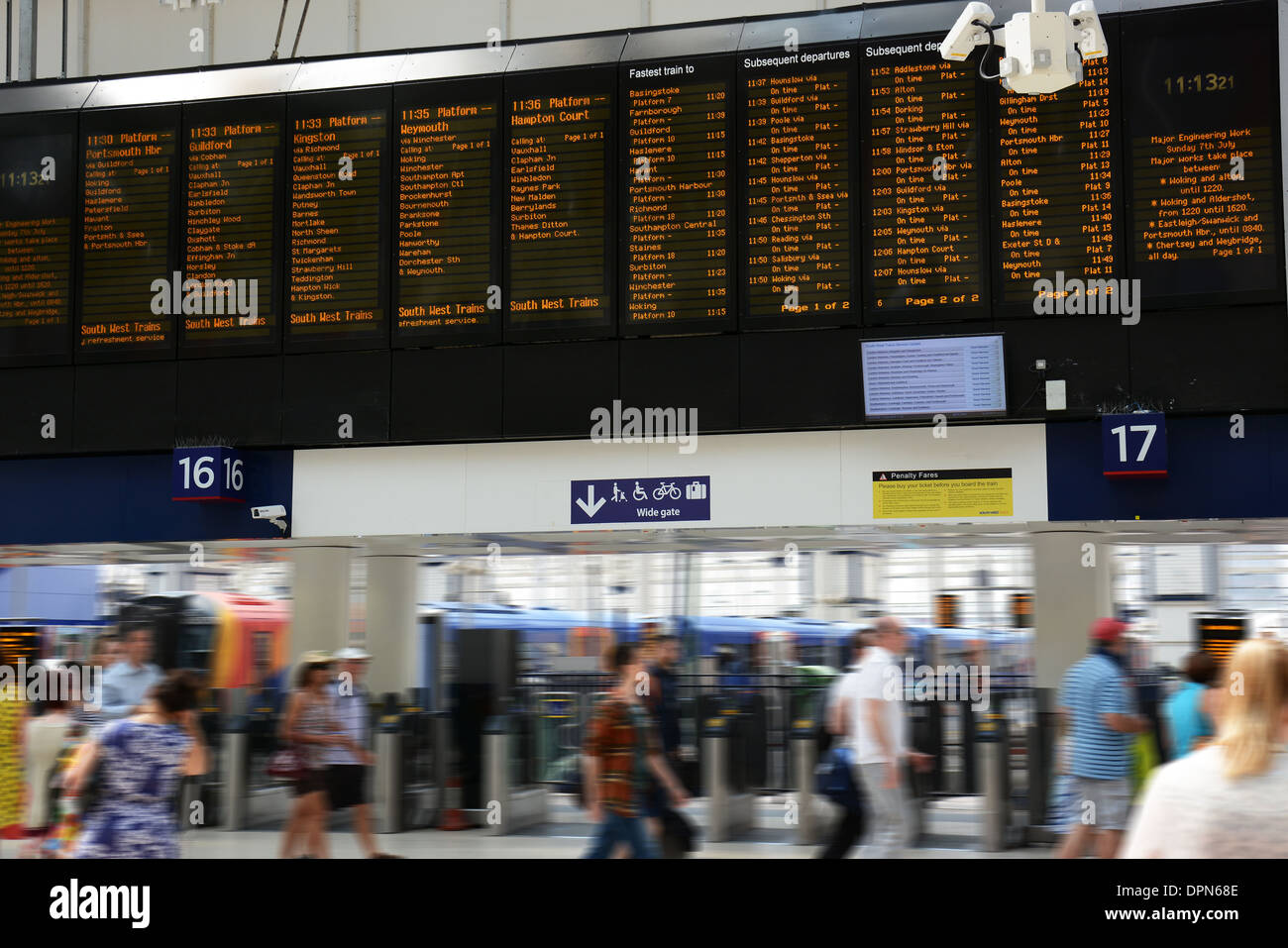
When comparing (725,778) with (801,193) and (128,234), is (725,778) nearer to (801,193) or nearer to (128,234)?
(801,193)

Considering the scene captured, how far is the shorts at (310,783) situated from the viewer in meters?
4.69

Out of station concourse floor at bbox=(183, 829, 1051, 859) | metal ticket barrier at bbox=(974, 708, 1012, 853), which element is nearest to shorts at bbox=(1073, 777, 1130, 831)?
station concourse floor at bbox=(183, 829, 1051, 859)

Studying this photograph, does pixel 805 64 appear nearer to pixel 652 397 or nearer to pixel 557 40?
pixel 557 40

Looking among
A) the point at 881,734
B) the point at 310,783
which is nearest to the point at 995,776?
the point at 881,734

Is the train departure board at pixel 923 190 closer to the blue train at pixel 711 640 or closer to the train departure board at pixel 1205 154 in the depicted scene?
the train departure board at pixel 1205 154

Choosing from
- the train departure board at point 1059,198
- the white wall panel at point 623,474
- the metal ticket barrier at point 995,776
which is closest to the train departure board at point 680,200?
the white wall panel at point 623,474

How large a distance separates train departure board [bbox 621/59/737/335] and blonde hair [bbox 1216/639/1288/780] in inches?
259

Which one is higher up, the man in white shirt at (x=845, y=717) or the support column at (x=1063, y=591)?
the support column at (x=1063, y=591)

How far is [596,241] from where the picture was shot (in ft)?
29.3

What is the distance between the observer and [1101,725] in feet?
13.9

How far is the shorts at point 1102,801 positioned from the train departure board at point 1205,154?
4789mm
